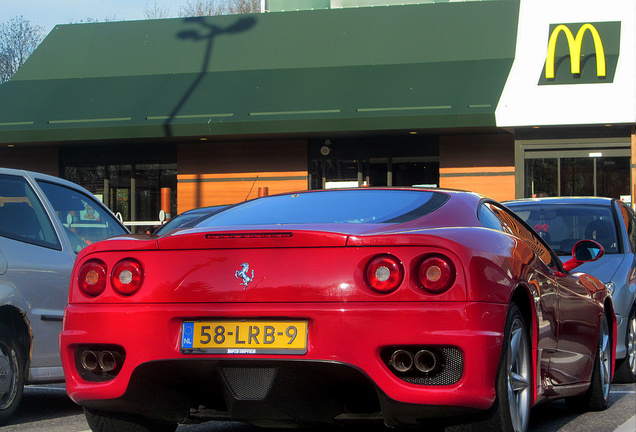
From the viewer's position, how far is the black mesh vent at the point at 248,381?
3838 millimetres

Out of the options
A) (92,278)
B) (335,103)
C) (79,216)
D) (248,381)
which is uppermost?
(335,103)

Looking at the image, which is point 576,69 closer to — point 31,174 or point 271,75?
point 271,75

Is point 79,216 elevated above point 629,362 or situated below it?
above

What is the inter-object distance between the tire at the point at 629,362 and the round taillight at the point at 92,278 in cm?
497

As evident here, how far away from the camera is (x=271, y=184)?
2342cm

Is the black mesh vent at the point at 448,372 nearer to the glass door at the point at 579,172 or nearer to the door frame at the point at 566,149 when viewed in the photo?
the glass door at the point at 579,172

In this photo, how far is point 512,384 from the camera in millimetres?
4238

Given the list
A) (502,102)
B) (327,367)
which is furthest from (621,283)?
(502,102)

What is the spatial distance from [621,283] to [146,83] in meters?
17.0

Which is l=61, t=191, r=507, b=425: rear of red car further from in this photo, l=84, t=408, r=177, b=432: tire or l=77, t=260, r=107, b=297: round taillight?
l=84, t=408, r=177, b=432: tire

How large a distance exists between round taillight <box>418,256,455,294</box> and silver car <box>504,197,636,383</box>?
13.8 ft

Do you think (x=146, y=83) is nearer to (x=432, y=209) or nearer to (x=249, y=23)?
(x=249, y=23)

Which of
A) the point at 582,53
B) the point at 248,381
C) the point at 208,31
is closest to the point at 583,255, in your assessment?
the point at 248,381

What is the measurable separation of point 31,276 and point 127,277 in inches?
94.2
